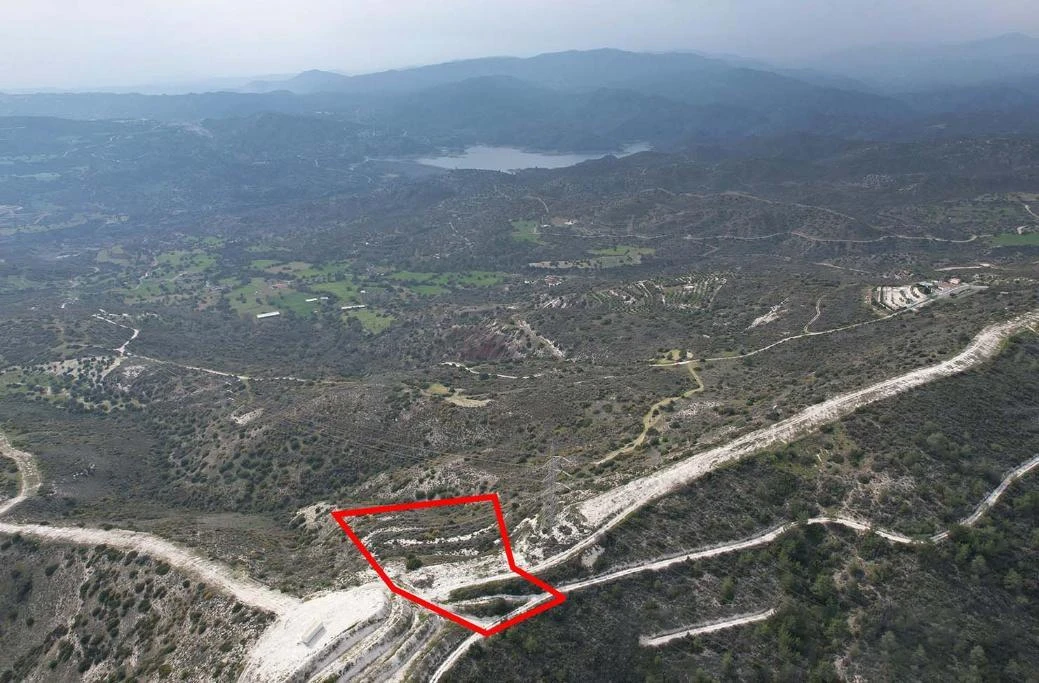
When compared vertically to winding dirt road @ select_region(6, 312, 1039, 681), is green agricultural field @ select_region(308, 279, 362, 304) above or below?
Answer: below

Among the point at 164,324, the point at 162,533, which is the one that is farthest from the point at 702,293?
the point at 164,324

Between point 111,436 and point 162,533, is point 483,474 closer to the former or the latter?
point 162,533

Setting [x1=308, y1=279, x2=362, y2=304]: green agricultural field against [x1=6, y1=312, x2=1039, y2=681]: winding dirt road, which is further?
[x1=308, y1=279, x2=362, y2=304]: green agricultural field

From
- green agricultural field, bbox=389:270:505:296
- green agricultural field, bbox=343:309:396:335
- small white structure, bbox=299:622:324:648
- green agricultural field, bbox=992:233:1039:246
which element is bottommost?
green agricultural field, bbox=343:309:396:335

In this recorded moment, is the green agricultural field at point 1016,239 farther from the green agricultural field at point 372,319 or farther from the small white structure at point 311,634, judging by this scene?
the small white structure at point 311,634

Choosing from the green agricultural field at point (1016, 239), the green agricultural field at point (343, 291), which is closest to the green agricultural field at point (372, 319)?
the green agricultural field at point (343, 291)

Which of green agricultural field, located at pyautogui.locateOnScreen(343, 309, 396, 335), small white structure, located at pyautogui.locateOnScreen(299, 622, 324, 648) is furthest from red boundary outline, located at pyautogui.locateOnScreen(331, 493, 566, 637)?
green agricultural field, located at pyautogui.locateOnScreen(343, 309, 396, 335)

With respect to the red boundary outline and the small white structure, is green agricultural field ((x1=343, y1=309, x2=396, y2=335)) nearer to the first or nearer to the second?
the red boundary outline
